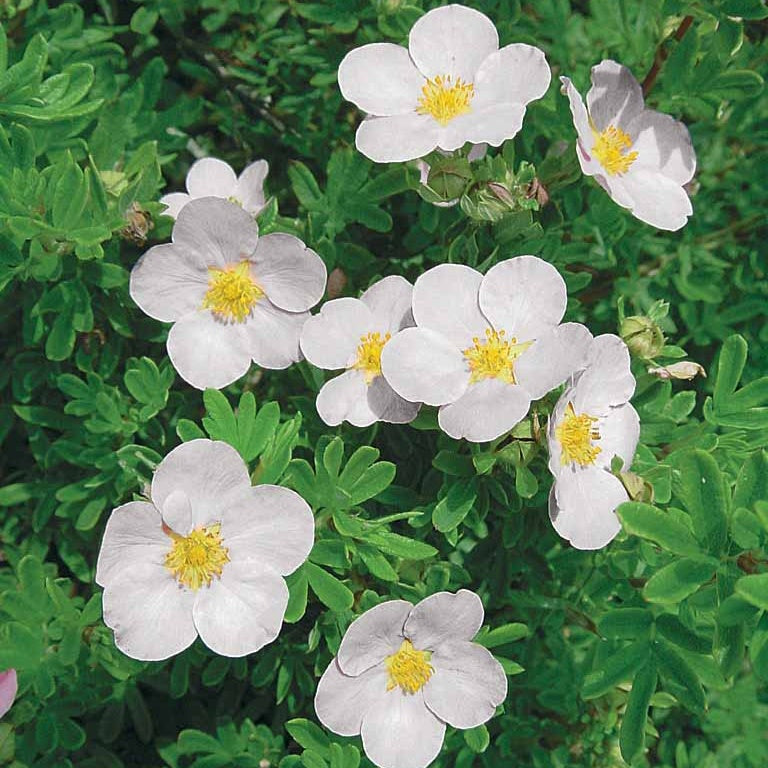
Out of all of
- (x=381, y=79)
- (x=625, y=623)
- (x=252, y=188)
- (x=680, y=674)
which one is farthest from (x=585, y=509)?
(x=252, y=188)

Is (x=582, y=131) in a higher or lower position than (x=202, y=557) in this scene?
higher

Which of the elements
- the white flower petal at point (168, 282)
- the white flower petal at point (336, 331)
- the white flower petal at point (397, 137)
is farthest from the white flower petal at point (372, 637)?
the white flower petal at point (397, 137)

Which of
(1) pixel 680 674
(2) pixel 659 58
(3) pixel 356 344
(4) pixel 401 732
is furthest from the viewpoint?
(2) pixel 659 58

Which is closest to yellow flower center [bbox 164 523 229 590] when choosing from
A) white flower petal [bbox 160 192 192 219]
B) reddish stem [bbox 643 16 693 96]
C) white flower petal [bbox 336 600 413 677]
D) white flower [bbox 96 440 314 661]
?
white flower [bbox 96 440 314 661]

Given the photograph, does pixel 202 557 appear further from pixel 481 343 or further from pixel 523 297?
pixel 523 297

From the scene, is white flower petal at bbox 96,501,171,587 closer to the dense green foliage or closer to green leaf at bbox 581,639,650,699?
the dense green foliage

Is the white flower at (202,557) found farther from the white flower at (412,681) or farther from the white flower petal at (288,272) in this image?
the white flower petal at (288,272)

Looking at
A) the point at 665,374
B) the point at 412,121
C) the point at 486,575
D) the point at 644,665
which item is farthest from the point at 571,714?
the point at 412,121
